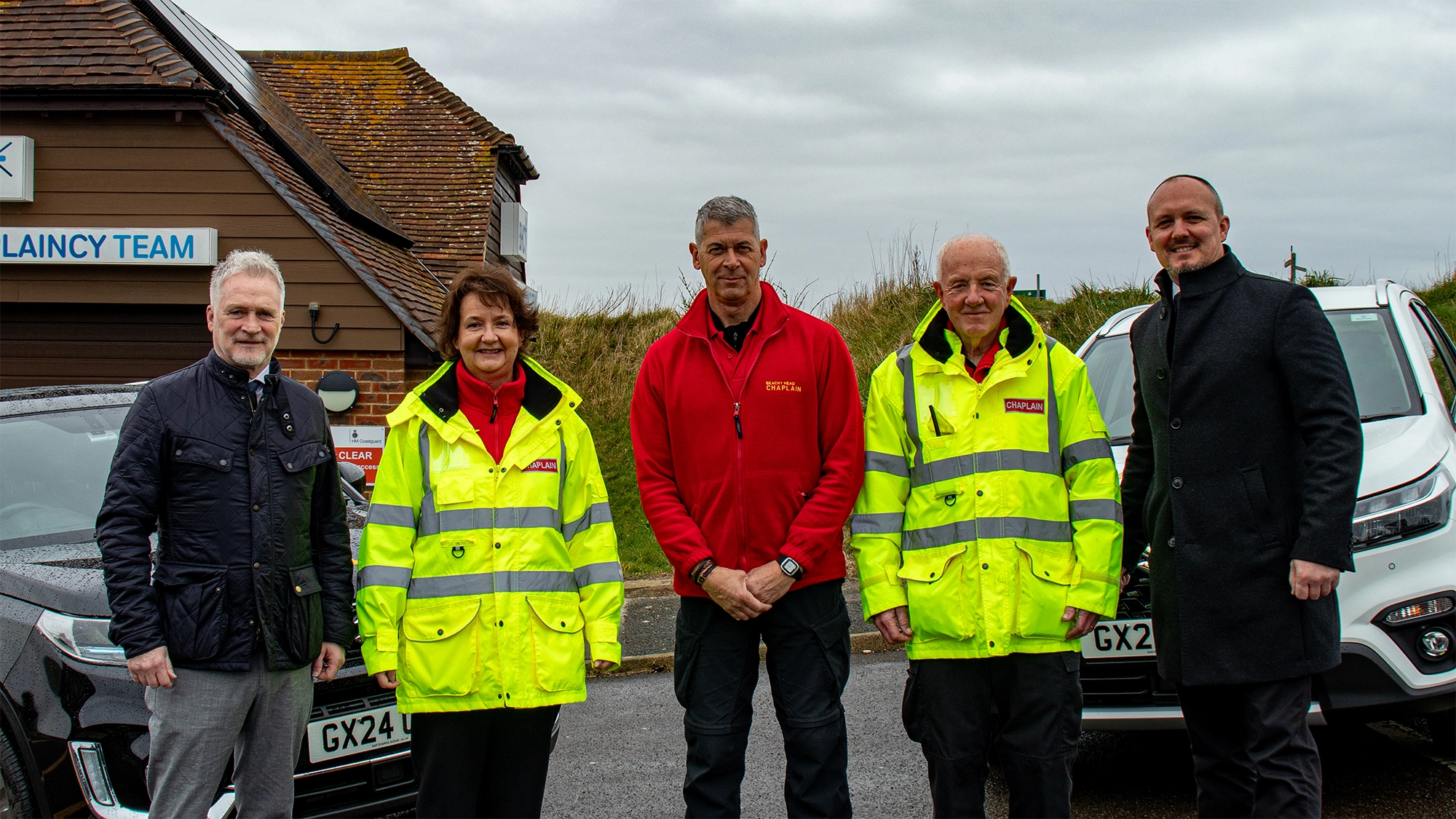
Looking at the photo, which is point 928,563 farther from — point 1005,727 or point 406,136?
point 406,136

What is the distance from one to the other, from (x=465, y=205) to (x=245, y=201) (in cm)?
468

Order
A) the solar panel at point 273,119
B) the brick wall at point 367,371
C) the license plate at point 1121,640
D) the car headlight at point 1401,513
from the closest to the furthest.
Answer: the car headlight at point 1401,513 → the license plate at point 1121,640 → the brick wall at point 367,371 → the solar panel at point 273,119

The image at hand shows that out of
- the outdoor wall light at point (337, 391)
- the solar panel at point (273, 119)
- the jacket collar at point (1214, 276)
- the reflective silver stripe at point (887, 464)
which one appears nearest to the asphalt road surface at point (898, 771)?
the reflective silver stripe at point (887, 464)

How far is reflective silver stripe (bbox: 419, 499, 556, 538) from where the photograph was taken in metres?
2.83

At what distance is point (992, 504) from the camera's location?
9.53 ft

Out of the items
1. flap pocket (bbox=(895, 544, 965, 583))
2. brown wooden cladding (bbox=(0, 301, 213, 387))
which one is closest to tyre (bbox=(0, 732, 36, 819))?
flap pocket (bbox=(895, 544, 965, 583))

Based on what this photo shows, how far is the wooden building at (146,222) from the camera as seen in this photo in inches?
401

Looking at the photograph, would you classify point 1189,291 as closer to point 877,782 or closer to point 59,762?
point 877,782

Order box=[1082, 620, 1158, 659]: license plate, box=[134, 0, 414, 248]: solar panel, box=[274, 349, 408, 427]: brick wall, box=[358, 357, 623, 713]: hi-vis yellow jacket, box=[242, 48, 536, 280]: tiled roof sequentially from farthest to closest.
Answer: box=[242, 48, 536, 280]: tiled roof, box=[134, 0, 414, 248]: solar panel, box=[274, 349, 408, 427]: brick wall, box=[1082, 620, 1158, 659]: license plate, box=[358, 357, 623, 713]: hi-vis yellow jacket

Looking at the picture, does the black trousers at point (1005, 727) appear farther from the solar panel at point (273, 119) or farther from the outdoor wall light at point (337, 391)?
the solar panel at point (273, 119)

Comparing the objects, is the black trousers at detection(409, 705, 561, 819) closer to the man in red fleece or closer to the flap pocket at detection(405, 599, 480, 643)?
the flap pocket at detection(405, 599, 480, 643)

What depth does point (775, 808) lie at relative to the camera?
4.02m

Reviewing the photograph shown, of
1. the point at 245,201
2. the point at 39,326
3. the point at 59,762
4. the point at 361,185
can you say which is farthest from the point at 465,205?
the point at 59,762

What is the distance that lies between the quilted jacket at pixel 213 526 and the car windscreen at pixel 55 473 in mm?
1299
